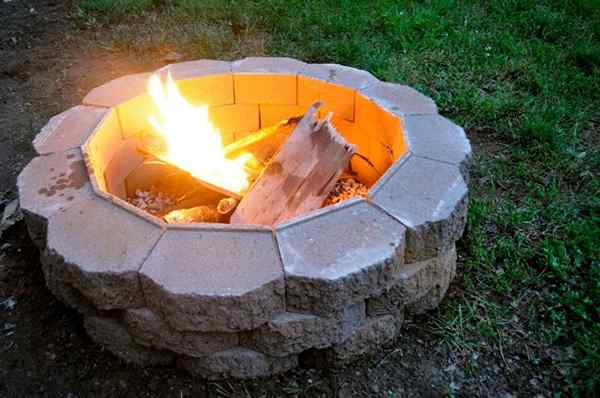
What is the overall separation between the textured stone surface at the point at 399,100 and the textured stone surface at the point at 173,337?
141 cm

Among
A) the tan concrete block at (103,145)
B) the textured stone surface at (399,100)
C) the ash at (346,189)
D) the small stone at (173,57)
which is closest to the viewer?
the tan concrete block at (103,145)

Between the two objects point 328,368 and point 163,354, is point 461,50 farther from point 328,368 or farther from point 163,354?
point 163,354

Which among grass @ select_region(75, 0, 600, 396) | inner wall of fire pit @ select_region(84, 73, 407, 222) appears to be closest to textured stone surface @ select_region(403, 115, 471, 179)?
inner wall of fire pit @ select_region(84, 73, 407, 222)

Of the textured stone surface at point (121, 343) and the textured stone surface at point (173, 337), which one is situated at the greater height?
the textured stone surface at point (173, 337)

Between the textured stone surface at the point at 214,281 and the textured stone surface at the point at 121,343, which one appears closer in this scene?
the textured stone surface at the point at 214,281

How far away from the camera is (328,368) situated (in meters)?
2.05

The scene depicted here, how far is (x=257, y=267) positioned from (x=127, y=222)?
21.8 inches

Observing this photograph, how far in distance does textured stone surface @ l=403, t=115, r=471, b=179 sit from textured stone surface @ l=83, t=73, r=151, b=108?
1.44 m

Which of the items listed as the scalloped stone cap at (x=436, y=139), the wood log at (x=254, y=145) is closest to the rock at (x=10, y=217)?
the wood log at (x=254, y=145)

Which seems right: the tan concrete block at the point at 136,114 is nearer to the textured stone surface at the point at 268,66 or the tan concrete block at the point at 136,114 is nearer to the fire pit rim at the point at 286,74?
the fire pit rim at the point at 286,74

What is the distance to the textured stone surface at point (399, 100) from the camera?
263 cm

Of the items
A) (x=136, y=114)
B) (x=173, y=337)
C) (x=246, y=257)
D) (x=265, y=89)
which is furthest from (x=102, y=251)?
(x=265, y=89)

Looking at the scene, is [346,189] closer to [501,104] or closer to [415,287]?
[415,287]

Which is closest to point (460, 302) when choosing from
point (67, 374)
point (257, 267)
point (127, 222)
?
point (257, 267)
